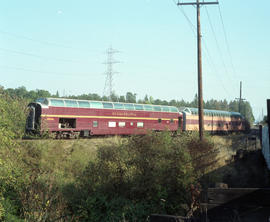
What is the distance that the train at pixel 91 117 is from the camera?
25.0 m

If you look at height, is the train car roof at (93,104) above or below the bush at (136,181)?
above

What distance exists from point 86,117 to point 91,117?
0.54 metres

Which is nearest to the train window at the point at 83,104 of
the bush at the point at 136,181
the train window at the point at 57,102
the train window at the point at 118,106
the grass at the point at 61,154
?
the train window at the point at 57,102

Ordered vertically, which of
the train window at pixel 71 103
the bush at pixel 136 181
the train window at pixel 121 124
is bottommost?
the bush at pixel 136 181

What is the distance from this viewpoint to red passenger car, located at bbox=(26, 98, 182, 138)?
82.0 ft

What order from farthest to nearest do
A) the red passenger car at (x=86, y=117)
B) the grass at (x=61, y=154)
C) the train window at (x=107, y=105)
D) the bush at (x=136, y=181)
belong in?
the train window at (x=107, y=105) → the red passenger car at (x=86, y=117) → the grass at (x=61, y=154) → the bush at (x=136, y=181)

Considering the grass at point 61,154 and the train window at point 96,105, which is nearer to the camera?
the grass at point 61,154

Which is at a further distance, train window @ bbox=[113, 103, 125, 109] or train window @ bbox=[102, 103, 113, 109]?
train window @ bbox=[113, 103, 125, 109]

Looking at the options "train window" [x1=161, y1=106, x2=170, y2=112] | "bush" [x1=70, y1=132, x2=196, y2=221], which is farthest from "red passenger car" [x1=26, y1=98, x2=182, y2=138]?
"bush" [x1=70, y1=132, x2=196, y2=221]

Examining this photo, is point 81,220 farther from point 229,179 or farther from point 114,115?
point 114,115

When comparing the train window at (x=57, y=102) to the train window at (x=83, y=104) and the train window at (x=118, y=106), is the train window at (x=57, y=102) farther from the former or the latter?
the train window at (x=118, y=106)

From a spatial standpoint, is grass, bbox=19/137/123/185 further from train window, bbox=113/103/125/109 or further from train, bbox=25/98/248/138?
train window, bbox=113/103/125/109

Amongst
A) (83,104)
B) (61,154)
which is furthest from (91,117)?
(61,154)

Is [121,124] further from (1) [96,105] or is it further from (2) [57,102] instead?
(2) [57,102]
